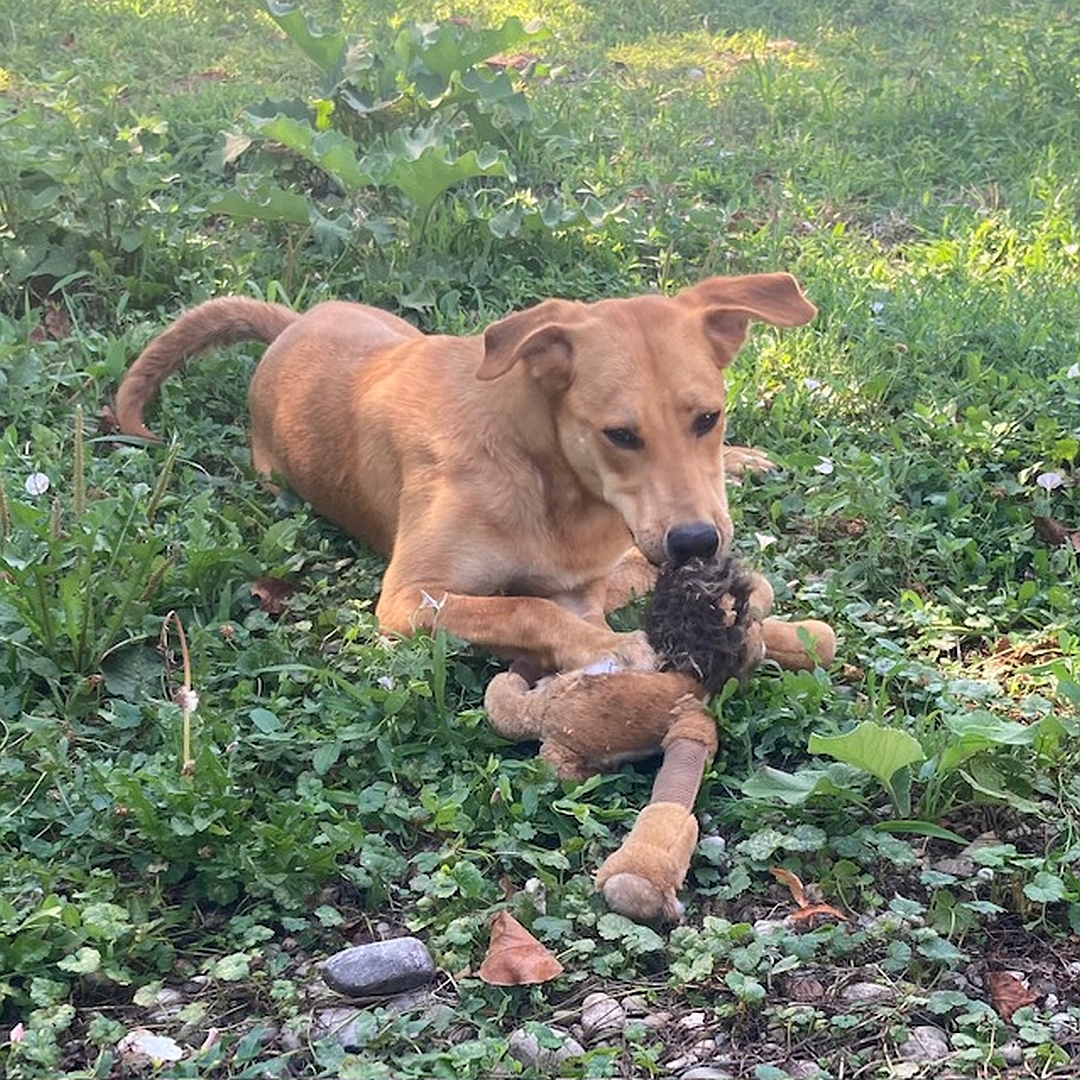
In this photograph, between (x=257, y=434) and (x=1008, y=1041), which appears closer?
(x=1008, y=1041)

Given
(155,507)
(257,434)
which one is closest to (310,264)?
(257,434)

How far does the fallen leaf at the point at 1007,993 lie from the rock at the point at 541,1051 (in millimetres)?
733

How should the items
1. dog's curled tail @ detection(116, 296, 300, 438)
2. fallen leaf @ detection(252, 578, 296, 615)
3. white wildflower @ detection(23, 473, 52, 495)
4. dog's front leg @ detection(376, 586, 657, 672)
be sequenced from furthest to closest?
dog's curled tail @ detection(116, 296, 300, 438)
white wildflower @ detection(23, 473, 52, 495)
fallen leaf @ detection(252, 578, 296, 615)
dog's front leg @ detection(376, 586, 657, 672)

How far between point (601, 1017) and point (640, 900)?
250 millimetres

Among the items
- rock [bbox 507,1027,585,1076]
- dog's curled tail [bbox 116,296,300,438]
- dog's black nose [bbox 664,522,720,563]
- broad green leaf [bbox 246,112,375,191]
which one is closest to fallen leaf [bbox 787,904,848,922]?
rock [bbox 507,1027,585,1076]

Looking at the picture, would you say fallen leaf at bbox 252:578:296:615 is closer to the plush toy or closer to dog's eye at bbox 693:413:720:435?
the plush toy

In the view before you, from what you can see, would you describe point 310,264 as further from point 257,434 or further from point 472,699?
point 472,699

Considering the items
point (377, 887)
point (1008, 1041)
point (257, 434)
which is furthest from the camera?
point (257, 434)

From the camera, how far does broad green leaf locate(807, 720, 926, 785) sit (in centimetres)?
278

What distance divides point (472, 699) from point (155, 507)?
119cm

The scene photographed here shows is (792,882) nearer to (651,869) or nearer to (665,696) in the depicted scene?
(651,869)

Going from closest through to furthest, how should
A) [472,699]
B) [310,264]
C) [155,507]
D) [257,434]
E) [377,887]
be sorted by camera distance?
1. [377,887]
2. [472,699]
3. [155,507]
4. [257,434]
5. [310,264]

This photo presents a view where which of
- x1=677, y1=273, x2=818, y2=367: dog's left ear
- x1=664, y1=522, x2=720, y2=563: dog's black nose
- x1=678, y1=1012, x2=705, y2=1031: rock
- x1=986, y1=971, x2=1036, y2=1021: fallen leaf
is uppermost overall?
x1=677, y1=273, x2=818, y2=367: dog's left ear

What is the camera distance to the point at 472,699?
3473mm
